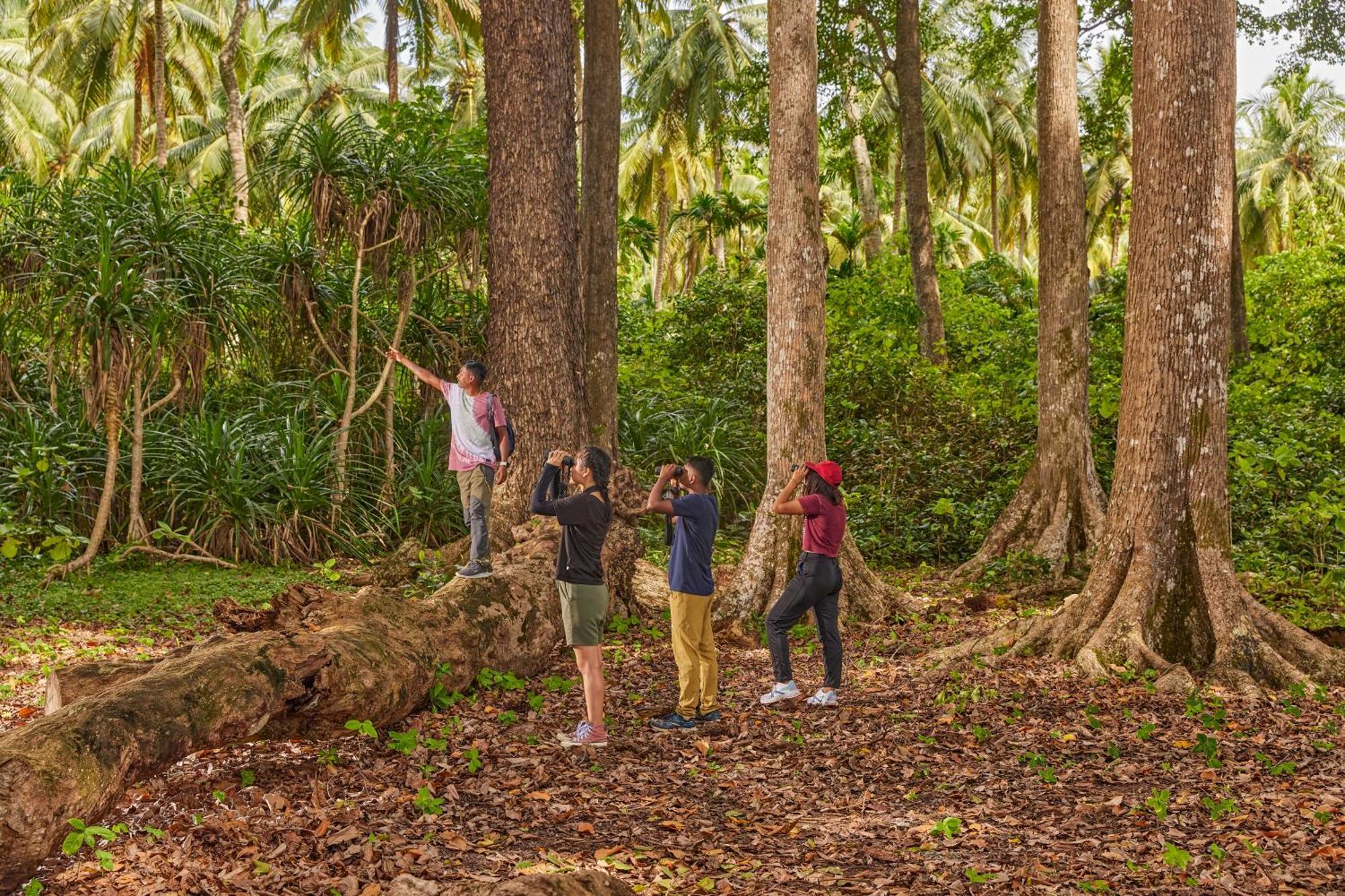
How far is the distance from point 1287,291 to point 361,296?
44.5ft

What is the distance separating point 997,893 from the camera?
151 inches

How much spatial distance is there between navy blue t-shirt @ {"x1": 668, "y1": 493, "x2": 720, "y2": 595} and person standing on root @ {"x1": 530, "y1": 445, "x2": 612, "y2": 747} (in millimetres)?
480

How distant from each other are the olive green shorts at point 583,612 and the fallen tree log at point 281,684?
0.99 meters

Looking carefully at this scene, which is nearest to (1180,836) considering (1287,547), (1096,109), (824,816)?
(824,816)

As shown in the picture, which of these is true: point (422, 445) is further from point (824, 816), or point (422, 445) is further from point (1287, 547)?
point (1287, 547)

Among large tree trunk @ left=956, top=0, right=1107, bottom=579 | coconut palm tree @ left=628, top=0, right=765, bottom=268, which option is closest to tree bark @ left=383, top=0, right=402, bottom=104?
coconut palm tree @ left=628, top=0, right=765, bottom=268

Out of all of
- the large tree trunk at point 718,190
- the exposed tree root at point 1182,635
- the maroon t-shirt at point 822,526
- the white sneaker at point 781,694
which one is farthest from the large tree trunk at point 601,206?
the large tree trunk at point 718,190

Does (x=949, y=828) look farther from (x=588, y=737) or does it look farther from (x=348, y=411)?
(x=348, y=411)

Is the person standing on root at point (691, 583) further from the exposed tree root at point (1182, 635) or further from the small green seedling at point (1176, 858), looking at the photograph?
the small green seedling at point (1176, 858)

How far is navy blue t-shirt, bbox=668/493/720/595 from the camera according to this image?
6.02 metres

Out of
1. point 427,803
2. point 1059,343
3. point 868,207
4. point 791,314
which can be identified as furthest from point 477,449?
point 868,207

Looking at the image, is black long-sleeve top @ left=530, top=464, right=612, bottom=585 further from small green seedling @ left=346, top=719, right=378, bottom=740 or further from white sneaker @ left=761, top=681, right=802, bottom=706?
white sneaker @ left=761, top=681, right=802, bottom=706

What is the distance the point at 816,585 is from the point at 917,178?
11319 millimetres

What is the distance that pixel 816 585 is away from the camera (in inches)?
257
